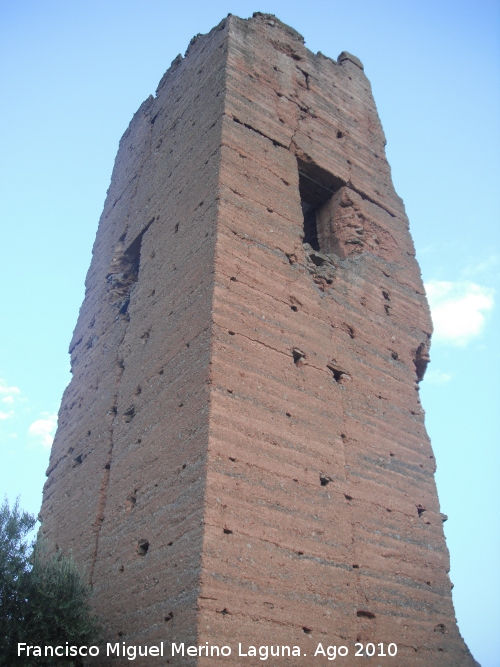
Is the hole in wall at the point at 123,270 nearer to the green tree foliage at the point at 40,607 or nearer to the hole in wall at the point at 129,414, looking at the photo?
the hole in wall at the point at 129,414

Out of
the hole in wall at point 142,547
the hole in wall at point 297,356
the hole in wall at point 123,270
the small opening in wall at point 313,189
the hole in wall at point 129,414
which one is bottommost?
the hole in wall at point 142,547

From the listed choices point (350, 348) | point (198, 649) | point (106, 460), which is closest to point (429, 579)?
point (350, 348)

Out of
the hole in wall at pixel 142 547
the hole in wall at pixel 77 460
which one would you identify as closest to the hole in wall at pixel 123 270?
the hole in wall at pixel 77 460

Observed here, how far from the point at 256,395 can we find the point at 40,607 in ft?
8.65

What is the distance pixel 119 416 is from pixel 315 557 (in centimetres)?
285

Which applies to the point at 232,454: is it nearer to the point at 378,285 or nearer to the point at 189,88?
the point at 378,285

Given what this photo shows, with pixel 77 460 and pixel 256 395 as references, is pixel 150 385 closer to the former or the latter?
pixel 256 395

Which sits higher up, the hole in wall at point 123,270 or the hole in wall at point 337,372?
the hole in wall at point 123,270

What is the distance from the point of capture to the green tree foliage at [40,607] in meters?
5.24

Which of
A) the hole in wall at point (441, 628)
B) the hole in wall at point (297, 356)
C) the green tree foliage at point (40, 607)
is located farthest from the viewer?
the hole in wall at point (297, 356)

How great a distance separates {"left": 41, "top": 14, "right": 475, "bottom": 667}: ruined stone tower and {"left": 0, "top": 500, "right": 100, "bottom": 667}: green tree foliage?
0.33 metres

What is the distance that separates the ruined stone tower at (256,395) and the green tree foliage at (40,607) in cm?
33

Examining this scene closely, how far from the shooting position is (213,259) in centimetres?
Result: 646

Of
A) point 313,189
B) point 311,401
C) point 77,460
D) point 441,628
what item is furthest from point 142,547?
point 313,189
